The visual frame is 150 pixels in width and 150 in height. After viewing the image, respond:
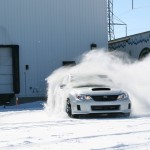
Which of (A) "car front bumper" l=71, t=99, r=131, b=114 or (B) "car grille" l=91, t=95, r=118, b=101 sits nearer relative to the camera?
(A) "car front bumper" l=71, t=99, r=131, b=114

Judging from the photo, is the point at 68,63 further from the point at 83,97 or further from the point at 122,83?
the point at 83,97

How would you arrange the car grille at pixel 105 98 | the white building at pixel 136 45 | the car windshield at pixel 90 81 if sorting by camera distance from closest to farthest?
1. the car grille at pixel 105 98
2. the car windshield at pixel 90 81
3. the white building at pixel 136 45

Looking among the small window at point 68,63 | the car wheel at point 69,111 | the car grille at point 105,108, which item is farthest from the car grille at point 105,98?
the small window at point 68,63

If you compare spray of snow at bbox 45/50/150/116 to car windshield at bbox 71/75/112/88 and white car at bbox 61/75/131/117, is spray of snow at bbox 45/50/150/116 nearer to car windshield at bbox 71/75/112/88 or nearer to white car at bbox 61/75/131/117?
car windshield at bbox 71/75/112/88

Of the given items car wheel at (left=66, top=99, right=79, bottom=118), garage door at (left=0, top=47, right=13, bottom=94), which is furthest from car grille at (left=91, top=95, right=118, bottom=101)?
garage door at (left=0, top=47, right=13, bottom=94)

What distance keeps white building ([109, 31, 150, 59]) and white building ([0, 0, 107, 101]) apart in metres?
2.16

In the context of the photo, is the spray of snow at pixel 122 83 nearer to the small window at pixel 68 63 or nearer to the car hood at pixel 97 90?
the car hood at pixel 97 90

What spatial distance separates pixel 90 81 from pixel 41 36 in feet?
33.6

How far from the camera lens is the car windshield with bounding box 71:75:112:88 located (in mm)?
14041

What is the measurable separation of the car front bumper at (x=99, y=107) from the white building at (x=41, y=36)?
1128cm

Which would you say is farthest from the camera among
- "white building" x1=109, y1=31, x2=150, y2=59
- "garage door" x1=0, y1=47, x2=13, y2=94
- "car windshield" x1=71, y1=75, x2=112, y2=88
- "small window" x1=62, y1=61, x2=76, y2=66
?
"white building" x1=109, y1=31, x2=150, y2=59

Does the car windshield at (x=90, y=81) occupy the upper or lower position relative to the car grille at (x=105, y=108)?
upper

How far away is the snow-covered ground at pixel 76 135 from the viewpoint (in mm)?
7941

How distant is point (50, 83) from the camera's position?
653 inches
